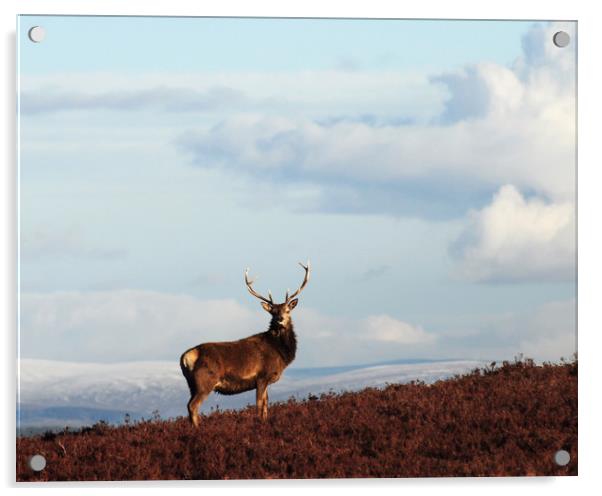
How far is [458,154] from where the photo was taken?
12289mm

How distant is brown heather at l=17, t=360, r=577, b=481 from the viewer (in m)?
11.9

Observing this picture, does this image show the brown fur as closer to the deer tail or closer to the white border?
the deer tail

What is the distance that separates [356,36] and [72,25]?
10.4 feet

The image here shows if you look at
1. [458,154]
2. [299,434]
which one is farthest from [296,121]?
[299,434]

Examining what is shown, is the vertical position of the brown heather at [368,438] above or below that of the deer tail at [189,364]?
below

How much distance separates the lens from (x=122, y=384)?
11977mm

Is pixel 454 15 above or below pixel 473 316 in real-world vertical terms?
above

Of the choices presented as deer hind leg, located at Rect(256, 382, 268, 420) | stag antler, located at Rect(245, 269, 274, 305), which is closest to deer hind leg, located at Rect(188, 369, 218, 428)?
deer hind leg, located at Rect(256, 382, 268, 420)

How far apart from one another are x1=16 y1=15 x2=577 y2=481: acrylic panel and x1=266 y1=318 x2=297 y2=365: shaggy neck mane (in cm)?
34

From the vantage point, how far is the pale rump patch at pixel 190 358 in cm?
1227

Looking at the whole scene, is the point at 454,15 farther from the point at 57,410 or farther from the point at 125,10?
the point at 57,410
